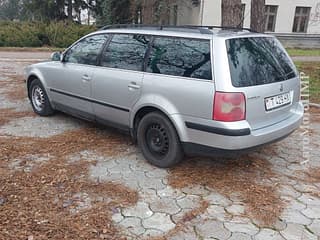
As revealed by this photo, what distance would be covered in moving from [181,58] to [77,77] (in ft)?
5.85

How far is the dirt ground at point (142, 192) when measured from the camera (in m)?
2.73

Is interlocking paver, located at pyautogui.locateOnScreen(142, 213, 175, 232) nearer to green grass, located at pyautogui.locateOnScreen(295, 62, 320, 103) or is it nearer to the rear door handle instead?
the rear door handle

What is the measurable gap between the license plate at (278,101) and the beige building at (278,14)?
759 inches

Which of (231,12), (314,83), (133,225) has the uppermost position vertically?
(231,12)

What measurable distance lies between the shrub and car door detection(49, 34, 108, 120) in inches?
555

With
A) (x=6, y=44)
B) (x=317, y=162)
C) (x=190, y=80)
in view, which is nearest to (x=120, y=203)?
(x=190, y=80)

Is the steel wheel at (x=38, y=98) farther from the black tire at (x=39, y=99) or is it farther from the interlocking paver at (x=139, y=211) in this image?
the interlocking paver at (x=139, y=211)

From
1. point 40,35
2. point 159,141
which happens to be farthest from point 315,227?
point 40,35

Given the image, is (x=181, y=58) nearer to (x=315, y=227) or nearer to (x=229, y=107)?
(x=229, y=107)

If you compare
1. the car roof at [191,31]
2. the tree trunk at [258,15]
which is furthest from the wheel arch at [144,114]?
the tree trunk at [258,15]

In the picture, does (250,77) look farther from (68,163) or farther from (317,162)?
(68,163)

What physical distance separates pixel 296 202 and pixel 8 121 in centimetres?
437

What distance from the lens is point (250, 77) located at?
3277 millimetres

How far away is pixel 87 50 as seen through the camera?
468 cm
